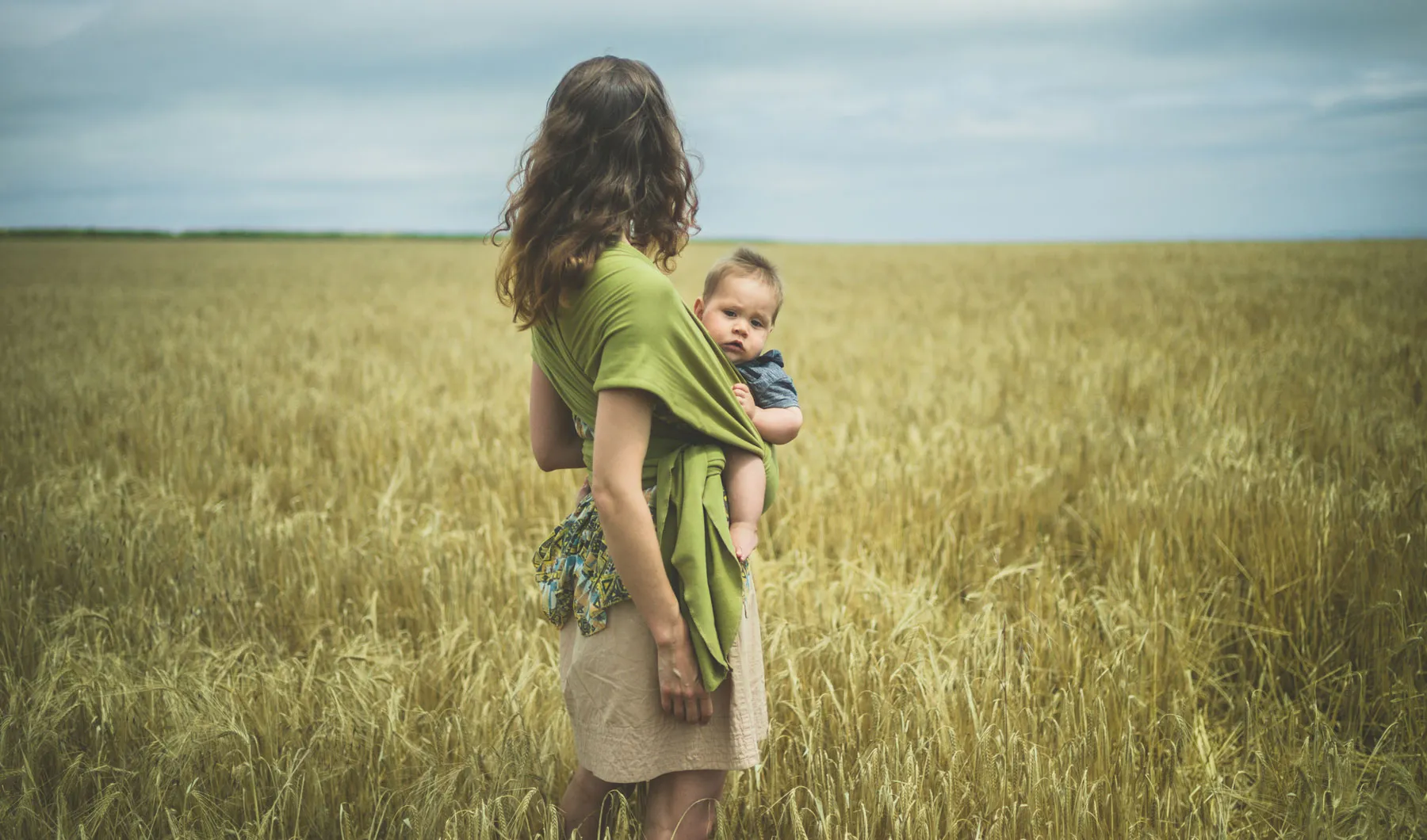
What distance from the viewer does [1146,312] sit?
A: 11.3 meters

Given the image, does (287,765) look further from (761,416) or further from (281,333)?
(281,333)

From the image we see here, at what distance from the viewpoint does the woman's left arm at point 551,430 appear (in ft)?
5.67

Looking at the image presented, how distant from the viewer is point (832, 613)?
281cm

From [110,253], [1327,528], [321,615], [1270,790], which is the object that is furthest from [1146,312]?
[110,253]

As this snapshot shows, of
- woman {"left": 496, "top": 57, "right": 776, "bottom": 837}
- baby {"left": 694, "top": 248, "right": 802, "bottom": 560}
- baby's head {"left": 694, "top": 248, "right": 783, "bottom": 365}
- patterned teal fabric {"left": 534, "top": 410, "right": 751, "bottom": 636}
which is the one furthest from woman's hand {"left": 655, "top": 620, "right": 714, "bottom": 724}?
baby's head {"left": 694, "top": 248, "right": 783, "bottom": 365}

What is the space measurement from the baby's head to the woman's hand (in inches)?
23.1

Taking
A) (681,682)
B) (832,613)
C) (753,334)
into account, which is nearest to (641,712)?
(681,682)

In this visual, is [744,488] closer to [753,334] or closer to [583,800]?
[753,334]

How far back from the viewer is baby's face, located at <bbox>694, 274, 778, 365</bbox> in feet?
5.71

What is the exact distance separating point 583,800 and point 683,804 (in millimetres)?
311

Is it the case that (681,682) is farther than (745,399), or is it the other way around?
(745,399)

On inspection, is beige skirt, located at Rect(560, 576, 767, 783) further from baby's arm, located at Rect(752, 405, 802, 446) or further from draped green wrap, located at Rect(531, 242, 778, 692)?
baby's arm, located at Rect(752, 405, 802, 446)

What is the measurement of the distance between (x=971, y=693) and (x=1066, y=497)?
2.17m

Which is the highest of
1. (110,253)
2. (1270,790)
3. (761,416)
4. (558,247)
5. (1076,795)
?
(110,253)
